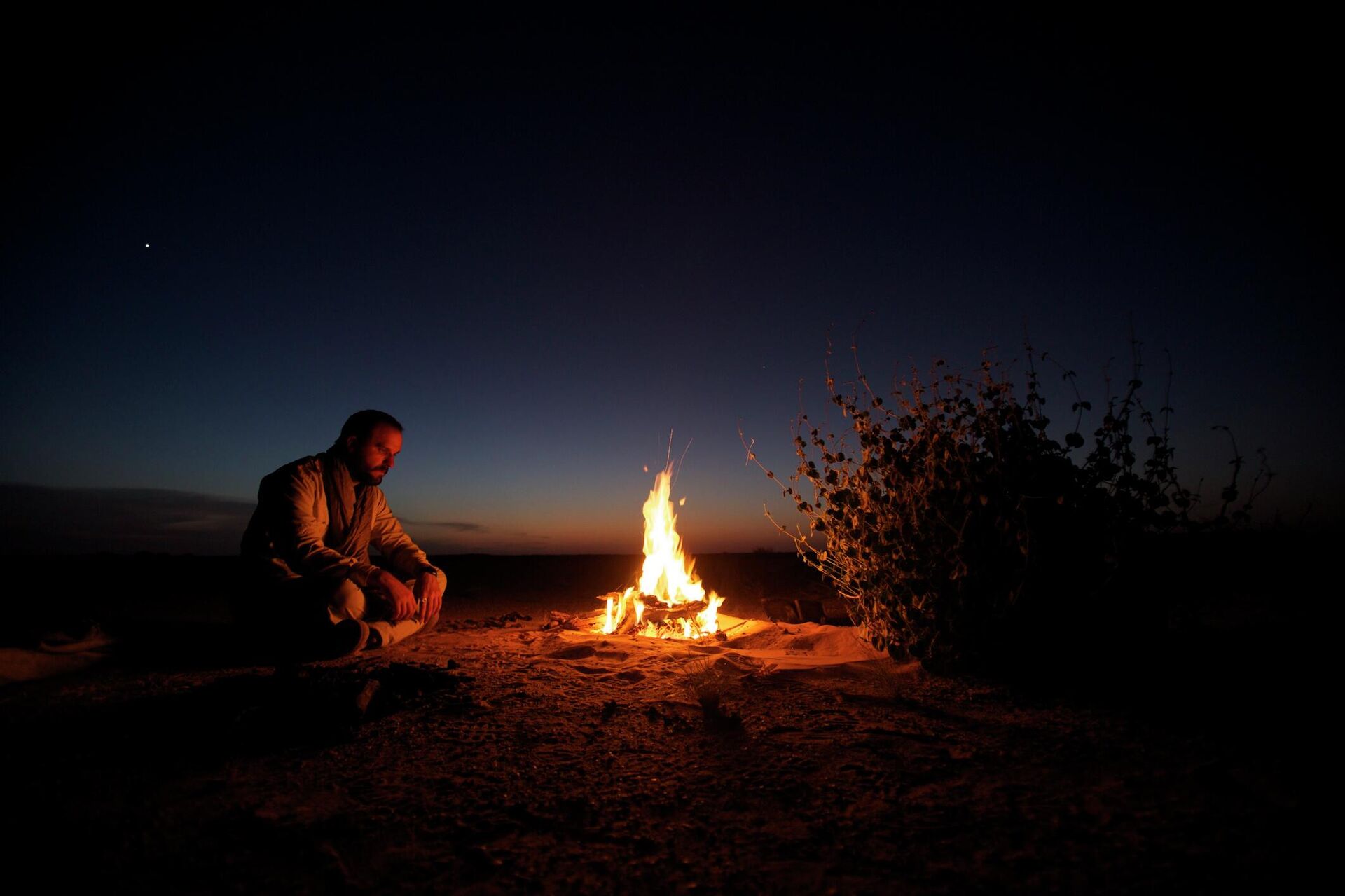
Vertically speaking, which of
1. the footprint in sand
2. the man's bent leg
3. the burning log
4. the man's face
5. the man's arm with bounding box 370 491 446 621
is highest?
the man's face

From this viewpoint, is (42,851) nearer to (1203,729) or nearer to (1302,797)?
(1302,797)

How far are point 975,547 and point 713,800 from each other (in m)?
2.38

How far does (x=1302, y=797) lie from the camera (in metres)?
1.98

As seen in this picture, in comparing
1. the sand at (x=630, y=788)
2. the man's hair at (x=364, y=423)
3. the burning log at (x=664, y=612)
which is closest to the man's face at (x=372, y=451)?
the man's hair at (x=364, y=423)

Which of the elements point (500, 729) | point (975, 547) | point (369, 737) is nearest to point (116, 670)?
point (369, 737)

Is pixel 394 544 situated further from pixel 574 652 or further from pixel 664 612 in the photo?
pixel 664 612

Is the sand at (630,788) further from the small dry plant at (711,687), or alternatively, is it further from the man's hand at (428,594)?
Answer: the man's hand at (428,594)

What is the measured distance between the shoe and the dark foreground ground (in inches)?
14.9

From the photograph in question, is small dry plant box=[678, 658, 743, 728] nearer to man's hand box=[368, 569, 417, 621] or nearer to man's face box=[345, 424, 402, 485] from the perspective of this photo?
man's hand box=[368, 569, 417, 621]

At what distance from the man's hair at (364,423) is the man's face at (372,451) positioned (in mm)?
24

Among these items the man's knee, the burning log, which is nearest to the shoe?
the man's knee

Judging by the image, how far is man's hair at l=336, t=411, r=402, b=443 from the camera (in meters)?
5.25

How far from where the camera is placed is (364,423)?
5258 millimetres

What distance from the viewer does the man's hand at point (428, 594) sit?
4.91 meters
